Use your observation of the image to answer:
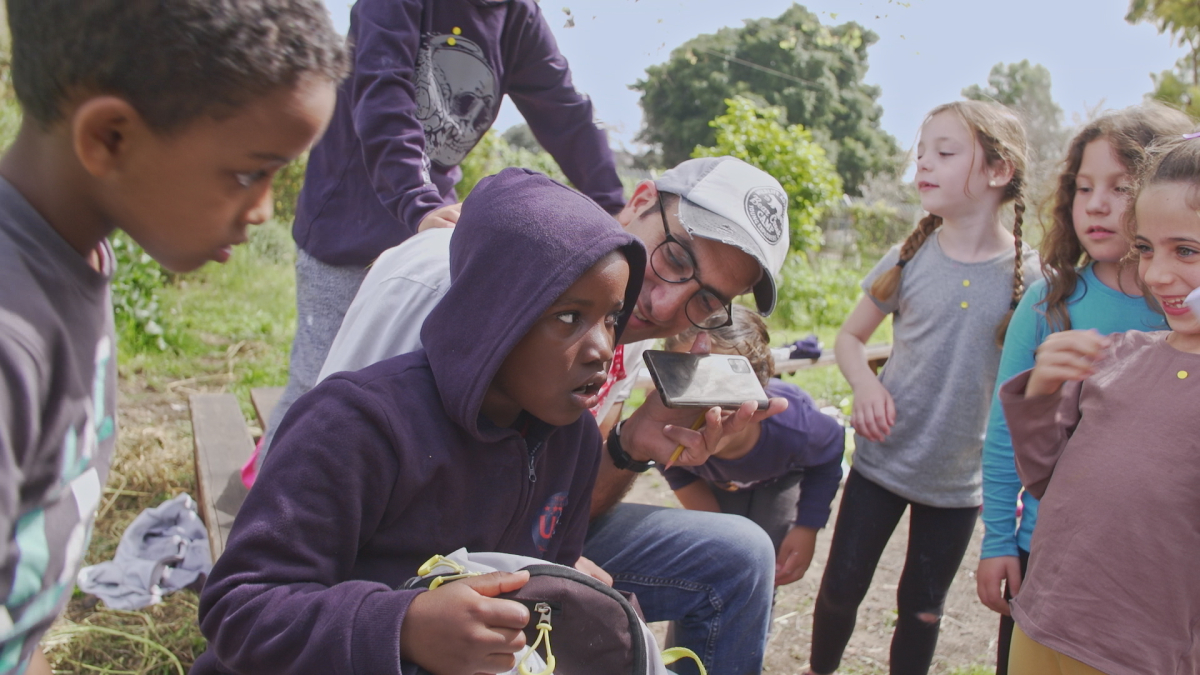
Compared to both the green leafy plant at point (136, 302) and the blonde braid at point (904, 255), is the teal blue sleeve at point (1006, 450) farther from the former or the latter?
the green leafy plant at point (136, 302)

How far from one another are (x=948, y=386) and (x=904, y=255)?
1.51 ft

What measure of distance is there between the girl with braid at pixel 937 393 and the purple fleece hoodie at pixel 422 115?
1.04 metres

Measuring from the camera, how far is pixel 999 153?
2.62 metres

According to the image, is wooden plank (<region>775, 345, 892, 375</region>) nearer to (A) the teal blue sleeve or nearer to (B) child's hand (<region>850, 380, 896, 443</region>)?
(B) child's hand (<region>850, 380, 896, 443</region>)

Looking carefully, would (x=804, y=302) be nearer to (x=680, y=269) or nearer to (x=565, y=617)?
(x=680, y=269)

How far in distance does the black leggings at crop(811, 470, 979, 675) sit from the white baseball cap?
86 cm

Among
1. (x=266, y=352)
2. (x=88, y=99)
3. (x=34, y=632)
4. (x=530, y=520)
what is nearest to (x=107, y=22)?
(x=88, y=99)

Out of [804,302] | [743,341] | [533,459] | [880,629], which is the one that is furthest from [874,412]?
[804,302]

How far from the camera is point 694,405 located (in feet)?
6.21

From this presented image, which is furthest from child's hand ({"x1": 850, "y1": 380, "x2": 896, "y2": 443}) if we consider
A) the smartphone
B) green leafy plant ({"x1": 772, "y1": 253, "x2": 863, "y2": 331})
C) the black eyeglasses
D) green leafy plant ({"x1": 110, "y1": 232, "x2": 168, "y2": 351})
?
green leafy plant ({"x1": 772, "y1": 253, "x2": 863, "y2": 331})

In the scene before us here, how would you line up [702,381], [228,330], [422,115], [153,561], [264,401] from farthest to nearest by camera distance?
[228,330], [264,401], [153,561], [422,115], [702,381]

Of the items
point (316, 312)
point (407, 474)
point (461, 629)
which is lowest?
point (316, 312)

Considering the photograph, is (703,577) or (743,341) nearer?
(703,577)

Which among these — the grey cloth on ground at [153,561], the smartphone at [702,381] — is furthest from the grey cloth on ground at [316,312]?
the smartphone at [702,381]
